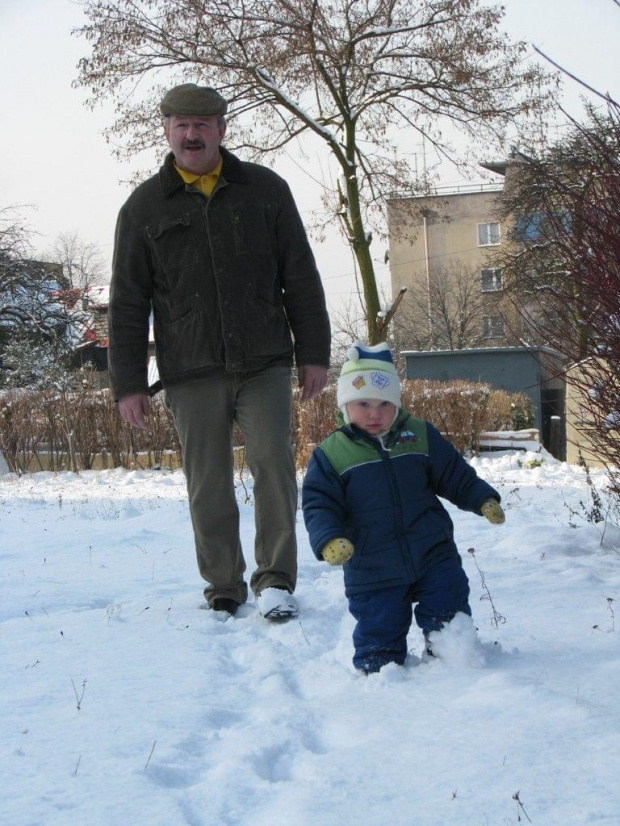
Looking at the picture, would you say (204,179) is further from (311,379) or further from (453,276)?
(453,276)

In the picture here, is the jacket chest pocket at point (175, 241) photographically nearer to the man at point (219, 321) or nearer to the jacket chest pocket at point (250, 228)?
the man at point (219, 321)

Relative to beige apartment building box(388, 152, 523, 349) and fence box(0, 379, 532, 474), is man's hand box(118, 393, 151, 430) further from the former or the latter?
beige apartment building box(388, 152, 523, 349)

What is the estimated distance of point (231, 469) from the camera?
12.5ft

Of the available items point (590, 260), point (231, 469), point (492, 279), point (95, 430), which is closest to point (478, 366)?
point (492, 279)

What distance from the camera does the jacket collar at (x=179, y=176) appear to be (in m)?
3.70

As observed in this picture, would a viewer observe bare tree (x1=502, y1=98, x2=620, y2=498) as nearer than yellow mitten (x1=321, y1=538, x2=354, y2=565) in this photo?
No

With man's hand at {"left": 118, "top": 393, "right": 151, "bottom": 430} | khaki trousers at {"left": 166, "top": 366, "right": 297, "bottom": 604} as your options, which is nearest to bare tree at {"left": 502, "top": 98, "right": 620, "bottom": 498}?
khaki trousers at {"left": 166, "top": 366, "right": 297, "bottom": 604}

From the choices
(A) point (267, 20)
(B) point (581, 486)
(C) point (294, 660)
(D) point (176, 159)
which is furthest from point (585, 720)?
(A) point (267, 20)

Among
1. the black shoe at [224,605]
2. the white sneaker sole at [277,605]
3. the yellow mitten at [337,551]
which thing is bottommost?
the black shoe at [224,605]

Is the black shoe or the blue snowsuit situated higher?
the blue snowsuit

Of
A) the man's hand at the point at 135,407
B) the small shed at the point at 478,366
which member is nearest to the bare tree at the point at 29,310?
the small shed at the point at 478,366

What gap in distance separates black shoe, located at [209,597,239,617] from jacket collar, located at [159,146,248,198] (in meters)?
1.65

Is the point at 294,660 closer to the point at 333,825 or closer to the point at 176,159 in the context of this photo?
the point at 333,825

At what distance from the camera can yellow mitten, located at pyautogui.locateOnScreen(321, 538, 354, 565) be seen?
271 centimetres
